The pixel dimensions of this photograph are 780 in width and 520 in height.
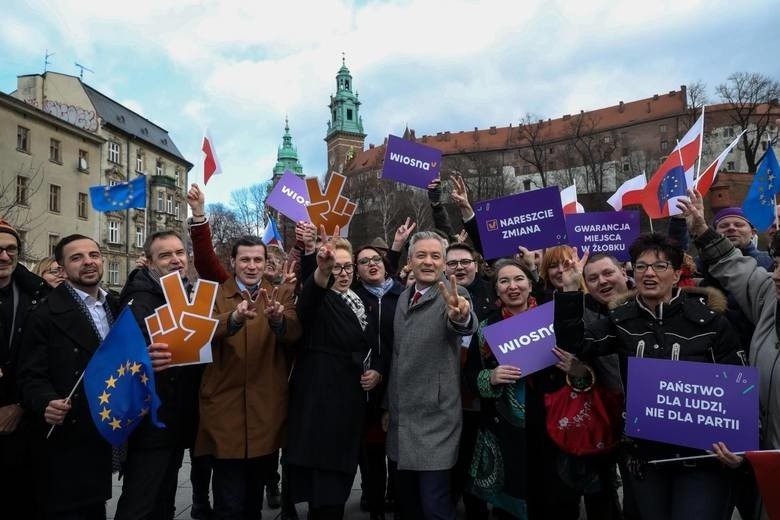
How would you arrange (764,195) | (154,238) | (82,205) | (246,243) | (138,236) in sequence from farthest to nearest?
1. (138,236)
2. (82,205)
3. (764,195)
4. (154,238)
5. (246,243)

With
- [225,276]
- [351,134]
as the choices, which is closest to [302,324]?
[225,276]

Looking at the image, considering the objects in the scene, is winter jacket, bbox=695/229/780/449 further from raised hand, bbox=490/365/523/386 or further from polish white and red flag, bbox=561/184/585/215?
polish white and red flag, bbox=561/184/585/215

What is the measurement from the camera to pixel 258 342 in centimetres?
394

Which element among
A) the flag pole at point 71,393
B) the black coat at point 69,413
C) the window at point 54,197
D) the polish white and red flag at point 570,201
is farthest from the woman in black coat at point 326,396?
the window at point 54,197

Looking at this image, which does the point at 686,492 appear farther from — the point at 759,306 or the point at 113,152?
the point at 113,152

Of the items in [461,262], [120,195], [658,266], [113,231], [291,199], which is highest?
[113,231]

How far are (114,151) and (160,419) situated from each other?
47.7 meters

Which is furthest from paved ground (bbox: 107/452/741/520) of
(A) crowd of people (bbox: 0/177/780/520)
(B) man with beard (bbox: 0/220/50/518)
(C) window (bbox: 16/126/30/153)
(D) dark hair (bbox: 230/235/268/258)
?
(C) window (bbox: 16/126/30/153)

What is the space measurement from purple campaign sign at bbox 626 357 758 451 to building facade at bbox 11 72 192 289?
39.8 metres

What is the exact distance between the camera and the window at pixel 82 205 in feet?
122

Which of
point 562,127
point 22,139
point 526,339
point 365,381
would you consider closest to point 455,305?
point 526,339

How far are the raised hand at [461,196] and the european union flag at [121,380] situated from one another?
2936 millimetres

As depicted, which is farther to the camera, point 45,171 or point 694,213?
point 45,171

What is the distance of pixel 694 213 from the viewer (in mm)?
3566
